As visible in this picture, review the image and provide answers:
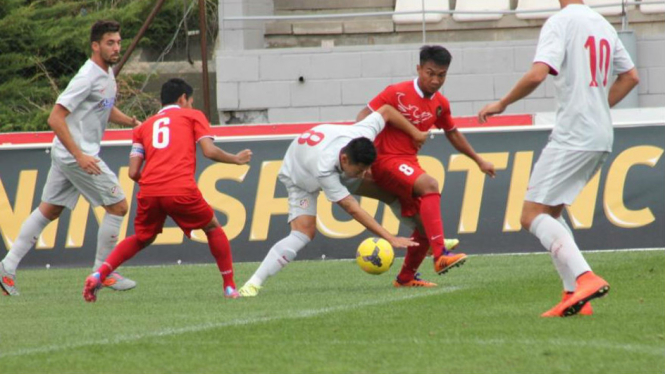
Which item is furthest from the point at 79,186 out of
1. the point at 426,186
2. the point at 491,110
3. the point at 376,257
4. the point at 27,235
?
the point at 491,110

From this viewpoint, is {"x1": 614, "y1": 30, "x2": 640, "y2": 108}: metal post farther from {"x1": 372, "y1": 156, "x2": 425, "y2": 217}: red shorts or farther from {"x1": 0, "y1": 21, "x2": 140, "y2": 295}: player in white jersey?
{"x1": 0, "y1": 21, "x2": 140, "y2": 295}: player in white jersey

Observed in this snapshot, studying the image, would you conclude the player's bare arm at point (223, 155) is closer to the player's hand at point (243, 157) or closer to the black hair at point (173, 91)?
the player's hand at point (243, 157)

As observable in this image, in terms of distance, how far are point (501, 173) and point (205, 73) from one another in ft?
20.0

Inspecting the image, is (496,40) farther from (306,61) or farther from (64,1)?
(64,1)

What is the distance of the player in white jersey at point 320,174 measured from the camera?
927 cm

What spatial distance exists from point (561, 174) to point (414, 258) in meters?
2.82

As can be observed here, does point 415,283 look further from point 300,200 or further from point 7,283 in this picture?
point 7,283

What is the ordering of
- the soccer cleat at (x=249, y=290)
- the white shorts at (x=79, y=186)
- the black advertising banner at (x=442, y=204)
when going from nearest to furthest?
the soccer cleat at (x=249, y=290) < the white shorts at (x=79, y=186) < the black advertising banner at (x=442, y=204)

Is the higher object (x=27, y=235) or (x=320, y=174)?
(x=320, y=174)

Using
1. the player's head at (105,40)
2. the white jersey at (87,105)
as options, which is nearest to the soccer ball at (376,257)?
the white jersey at (87,105)

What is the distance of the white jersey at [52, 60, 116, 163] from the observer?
10273 mm

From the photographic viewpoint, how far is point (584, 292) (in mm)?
7180

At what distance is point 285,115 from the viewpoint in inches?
720

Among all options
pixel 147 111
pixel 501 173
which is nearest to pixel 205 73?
pixel 147 111
